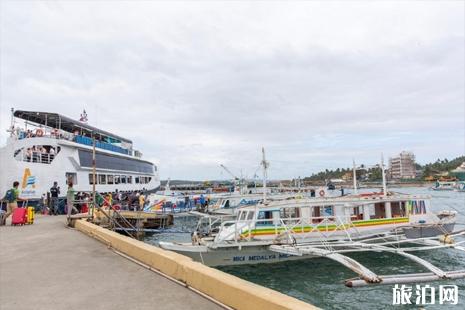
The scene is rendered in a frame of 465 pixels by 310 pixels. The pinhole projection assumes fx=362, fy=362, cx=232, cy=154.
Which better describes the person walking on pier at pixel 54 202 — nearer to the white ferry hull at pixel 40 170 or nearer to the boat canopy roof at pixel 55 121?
the white ferry hull at pixel 40 170

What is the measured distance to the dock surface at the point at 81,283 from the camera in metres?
5.44

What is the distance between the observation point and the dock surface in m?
5.44

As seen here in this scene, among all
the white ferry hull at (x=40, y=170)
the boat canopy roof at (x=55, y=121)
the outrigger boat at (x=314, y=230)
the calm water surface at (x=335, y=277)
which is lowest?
the calm water surface at (x=335, y=277)

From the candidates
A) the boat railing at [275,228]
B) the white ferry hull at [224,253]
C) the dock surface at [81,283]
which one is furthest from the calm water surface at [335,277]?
the dock surface at [81,283]

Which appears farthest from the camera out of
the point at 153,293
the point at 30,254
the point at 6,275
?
the point at 30,254

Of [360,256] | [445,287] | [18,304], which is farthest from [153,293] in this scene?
[360,256]

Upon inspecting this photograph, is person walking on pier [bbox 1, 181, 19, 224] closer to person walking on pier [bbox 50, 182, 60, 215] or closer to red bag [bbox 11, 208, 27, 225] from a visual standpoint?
red bag [bbox 11, 208, 27, 225]

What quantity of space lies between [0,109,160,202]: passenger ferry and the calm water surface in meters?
15.3

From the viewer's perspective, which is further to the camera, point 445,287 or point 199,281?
point 445,287

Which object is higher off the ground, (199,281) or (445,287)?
Result: (199,281)

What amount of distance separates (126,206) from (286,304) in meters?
28.3

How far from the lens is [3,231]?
14.8 metres

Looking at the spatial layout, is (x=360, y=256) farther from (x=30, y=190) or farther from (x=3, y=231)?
(x=30, y=190)

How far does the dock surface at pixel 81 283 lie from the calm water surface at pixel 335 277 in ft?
21.0
